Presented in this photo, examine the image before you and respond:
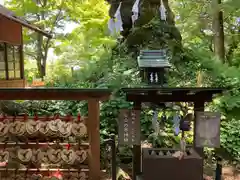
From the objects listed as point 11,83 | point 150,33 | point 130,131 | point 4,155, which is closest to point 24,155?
point 4,155

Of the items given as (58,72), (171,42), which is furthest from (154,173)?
(58,72)

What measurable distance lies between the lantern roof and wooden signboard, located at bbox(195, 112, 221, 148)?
1.29 meters

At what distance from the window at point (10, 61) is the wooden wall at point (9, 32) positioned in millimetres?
184

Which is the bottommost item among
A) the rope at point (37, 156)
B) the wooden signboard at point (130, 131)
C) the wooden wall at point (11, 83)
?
the rope at point (37, 156)

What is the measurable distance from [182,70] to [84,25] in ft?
20.4

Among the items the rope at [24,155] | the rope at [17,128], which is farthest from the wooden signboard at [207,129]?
the rope at [17,128]

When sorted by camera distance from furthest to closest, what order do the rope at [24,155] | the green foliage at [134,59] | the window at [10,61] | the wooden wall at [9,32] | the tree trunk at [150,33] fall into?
1. the tree trunk at [150,33]
2. the green foliage at [134,59]
3. the window at [10,61]
4. the wooden wall at [9,32]
5. the rope at [24,155]

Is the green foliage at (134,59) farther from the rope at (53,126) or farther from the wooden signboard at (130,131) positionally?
the rope at (53,126)

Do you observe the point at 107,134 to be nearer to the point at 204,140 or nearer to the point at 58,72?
the point at 204,140

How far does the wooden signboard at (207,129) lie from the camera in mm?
4570

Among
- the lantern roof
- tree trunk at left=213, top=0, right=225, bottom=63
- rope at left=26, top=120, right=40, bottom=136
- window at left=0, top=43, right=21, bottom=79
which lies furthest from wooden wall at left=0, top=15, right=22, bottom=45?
tree trunk at left=213, top=0, right=225, bottom=63

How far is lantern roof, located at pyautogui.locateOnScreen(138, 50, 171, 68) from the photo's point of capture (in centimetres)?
529

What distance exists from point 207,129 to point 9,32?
6.32 metres

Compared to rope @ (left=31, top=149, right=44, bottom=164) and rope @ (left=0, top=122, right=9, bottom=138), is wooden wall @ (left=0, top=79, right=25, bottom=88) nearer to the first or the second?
rope @ (left=0, top=122, right=9, bottom=138)
